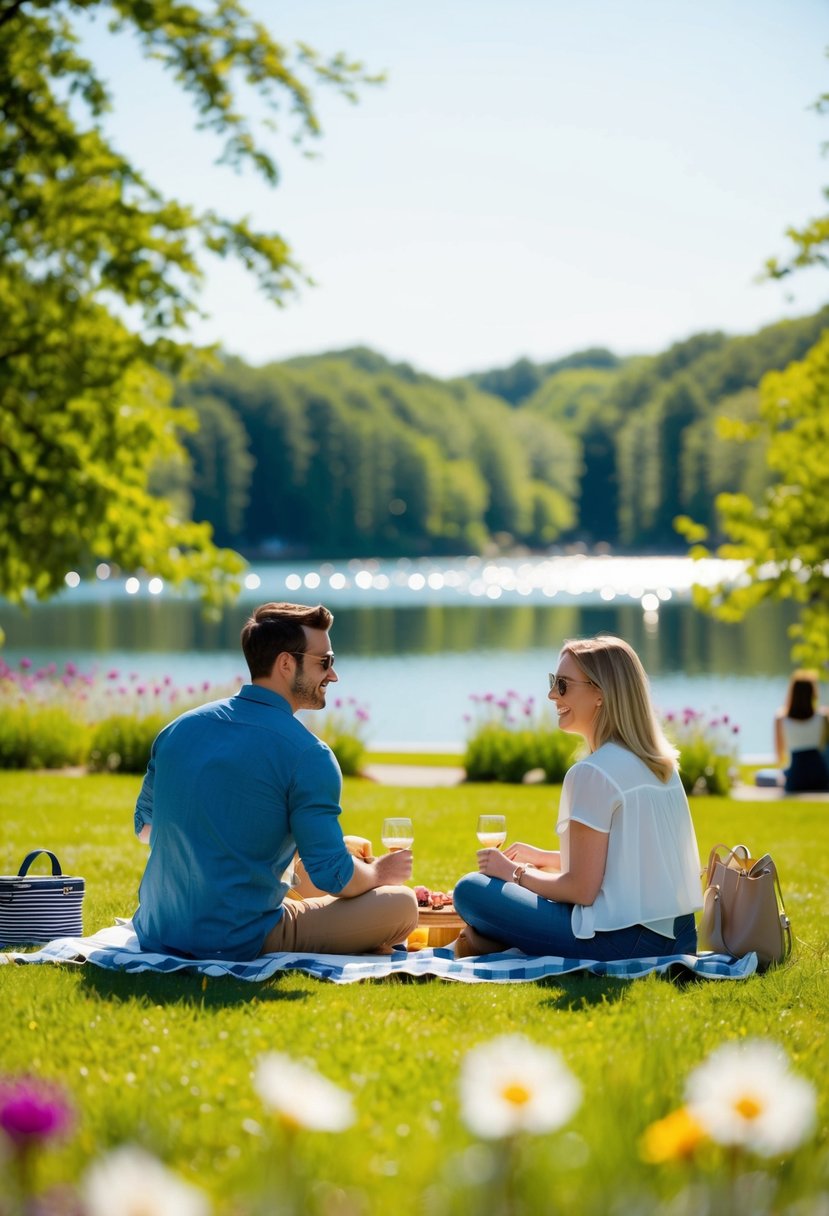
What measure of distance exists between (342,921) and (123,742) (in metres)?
10.0

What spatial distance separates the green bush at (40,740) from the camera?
631 inches

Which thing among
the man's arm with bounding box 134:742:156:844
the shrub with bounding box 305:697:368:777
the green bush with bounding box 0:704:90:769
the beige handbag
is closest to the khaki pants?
the man's arm with bounding box 134:742:156:844

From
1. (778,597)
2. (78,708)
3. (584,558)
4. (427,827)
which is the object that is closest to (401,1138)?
(427,827)

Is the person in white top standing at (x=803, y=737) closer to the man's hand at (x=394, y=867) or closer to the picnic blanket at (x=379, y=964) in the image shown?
the picnic blanket at (x=379, y=964)

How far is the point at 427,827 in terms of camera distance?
11195 mm

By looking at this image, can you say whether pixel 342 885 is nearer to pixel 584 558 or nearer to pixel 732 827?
pixel 732 827

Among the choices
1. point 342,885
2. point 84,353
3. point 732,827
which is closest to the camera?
point 342,885

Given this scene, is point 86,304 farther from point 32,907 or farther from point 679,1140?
point 679,1140

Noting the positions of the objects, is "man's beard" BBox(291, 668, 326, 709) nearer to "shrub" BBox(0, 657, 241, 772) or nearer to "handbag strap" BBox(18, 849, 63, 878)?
"handbag strap" BBox(18, 849, 63, 878)

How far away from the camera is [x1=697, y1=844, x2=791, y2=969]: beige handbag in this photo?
6059 mm

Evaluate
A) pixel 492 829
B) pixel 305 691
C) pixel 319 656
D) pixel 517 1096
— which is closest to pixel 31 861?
pixel 305 691

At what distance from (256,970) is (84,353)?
9.07 m

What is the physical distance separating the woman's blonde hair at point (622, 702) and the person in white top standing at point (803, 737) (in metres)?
A: 9.51

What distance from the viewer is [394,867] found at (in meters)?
5.86
